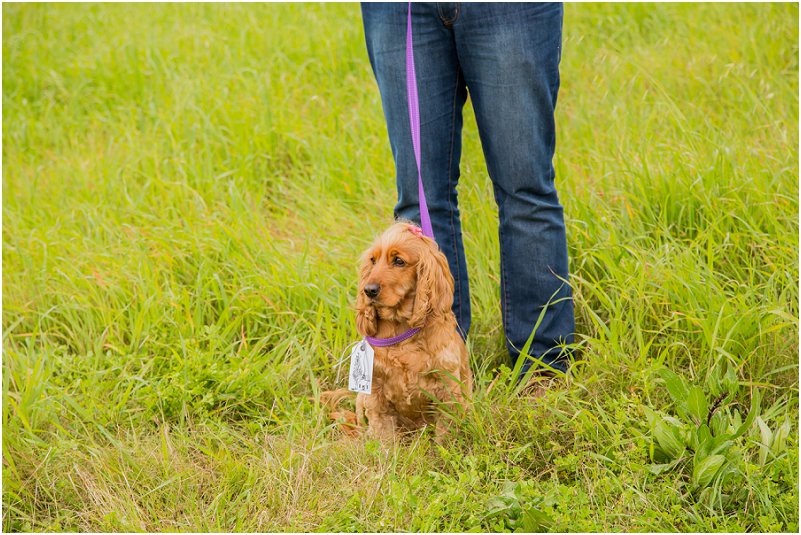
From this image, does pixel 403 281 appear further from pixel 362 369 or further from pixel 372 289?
pixel 362 369

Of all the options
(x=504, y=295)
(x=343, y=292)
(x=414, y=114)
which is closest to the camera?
(x=414, y=114)

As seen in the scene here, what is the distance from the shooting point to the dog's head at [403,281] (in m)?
2.13

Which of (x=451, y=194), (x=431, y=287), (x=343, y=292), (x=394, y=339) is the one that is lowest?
(x=343, y=292)

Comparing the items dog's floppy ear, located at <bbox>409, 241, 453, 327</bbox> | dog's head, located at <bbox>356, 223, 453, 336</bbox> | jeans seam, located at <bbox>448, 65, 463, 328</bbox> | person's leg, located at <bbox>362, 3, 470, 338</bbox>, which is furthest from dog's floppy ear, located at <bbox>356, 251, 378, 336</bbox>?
jeans seam, located at <bbox>448, 65, 463, 328</bbox>

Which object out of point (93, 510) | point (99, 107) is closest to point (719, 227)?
point (93, 510)

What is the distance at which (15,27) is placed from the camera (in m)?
6.02

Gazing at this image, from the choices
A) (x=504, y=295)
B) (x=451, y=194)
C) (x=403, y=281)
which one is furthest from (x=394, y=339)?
(x=451, y=194)

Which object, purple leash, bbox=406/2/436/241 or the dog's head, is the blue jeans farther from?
the dog's head

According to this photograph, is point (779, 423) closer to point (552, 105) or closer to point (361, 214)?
point (552, 105)

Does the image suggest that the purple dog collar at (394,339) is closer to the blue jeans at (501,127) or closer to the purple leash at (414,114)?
the purple leash at (414,114)

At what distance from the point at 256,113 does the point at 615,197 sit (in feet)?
7.37

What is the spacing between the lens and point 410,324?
2174 millimetres

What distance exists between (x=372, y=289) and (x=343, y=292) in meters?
0.80

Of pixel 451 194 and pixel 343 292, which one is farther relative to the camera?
pixel 343 292
